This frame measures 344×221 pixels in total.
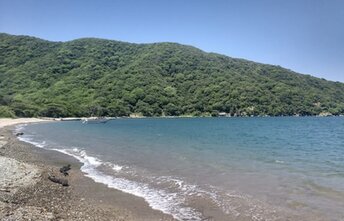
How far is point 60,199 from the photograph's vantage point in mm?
17562

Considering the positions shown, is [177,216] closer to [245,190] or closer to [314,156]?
[245,190]

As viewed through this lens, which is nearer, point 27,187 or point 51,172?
point 27,187

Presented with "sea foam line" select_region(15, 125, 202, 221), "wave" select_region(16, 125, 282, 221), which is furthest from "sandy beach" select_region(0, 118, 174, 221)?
"wave" select_region(16, 125, 282, 221)

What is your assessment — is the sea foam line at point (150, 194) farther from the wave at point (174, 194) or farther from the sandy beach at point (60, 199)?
the sandy beach at point (60, 199)

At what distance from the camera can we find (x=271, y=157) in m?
35.1

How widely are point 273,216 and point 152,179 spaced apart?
33.2 feet

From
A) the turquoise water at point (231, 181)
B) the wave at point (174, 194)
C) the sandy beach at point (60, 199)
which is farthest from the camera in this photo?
the turquoise water at point (231, 181)

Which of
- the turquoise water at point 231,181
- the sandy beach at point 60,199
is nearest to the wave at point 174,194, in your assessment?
the turquoise water at point 231,181

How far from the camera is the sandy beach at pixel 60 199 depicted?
1447cm

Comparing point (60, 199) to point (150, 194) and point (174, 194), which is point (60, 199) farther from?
point (174, 194)

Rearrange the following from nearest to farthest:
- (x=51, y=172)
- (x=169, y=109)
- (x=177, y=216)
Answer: (x=177, y=216) < (x=51, y=172) < (x=169, y=109)

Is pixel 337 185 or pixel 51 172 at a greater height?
pixel 337 185

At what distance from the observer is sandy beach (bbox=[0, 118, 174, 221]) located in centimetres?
1447

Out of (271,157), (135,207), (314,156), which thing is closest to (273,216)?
(135,207)
